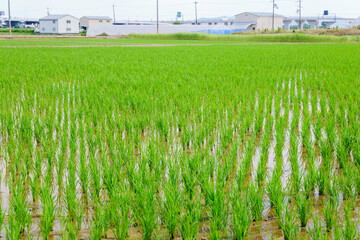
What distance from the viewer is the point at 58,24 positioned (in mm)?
69000

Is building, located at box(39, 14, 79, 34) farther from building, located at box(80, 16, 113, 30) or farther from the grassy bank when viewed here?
the grassy bank

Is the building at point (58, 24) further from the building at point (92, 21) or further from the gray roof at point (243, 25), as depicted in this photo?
the gray roof at point (243, 25)

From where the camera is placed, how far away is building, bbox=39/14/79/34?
227ft

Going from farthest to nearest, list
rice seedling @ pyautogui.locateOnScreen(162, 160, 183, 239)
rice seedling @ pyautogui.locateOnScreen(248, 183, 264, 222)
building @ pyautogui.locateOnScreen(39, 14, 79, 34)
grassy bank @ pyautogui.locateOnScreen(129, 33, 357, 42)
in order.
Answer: building @ pyautogui.locateOnScreen(39, 14, 79, 34)
grassy bank @ pyautogui.locateOnScreen(129, 33, 357, 42)
rice seedling @ pyautogui.locateOnScreen(248, 183, 264, 222)
rice seedling @ pyautogui.locateOnScreen(162, 160, 183, 239)

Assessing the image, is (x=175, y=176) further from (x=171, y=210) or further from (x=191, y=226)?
(x=191, y=226)

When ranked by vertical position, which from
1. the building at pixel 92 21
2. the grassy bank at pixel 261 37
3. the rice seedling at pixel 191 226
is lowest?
the rice seedling at pixel 191 226

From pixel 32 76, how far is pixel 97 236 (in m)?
7.77

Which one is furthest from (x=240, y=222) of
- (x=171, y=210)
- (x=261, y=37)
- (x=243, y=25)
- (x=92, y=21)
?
(x=92, y=21)

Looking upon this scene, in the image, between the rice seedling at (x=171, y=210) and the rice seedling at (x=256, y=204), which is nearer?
the rice seedling at (x=171, y=210)

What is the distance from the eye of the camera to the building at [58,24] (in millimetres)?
69250

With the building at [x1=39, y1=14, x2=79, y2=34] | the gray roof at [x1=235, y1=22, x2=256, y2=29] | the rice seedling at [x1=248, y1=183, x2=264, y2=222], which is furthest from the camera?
the building at [x1=39, y1=14, x2=79, y2=34]

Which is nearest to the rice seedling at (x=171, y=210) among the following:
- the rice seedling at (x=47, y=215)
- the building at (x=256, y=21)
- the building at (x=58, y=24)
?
the rice seedling at (x=47, y=215)

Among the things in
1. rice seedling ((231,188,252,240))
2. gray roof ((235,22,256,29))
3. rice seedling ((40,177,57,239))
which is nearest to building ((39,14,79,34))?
gray roof ((235,22,256,29))

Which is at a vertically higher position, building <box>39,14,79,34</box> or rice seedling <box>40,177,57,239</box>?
building <box>39,14,79,34</box>
